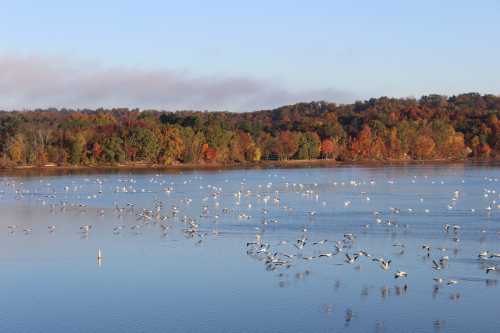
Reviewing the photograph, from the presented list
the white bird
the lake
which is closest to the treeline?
the lake

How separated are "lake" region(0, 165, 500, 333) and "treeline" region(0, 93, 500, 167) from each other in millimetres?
57031

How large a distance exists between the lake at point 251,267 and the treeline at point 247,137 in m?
57.0

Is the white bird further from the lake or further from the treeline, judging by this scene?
the treeline

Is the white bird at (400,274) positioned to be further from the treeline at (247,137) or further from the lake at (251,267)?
the treeline at (247,137)

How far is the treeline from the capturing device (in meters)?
96.6

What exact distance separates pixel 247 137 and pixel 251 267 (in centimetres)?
9051

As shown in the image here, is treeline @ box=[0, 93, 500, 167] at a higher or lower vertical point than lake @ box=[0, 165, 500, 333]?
higher

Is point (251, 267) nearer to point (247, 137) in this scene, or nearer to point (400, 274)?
point (400, 274)

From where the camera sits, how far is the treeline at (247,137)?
96.6 m

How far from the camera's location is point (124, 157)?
9881 centimetres

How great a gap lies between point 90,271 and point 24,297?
330 centimetres

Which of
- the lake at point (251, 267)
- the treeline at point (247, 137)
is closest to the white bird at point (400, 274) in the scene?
the lake at point (251, 267)

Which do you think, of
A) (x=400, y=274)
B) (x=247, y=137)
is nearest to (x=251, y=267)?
(x=400, y=274)

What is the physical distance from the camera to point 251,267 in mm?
22422
